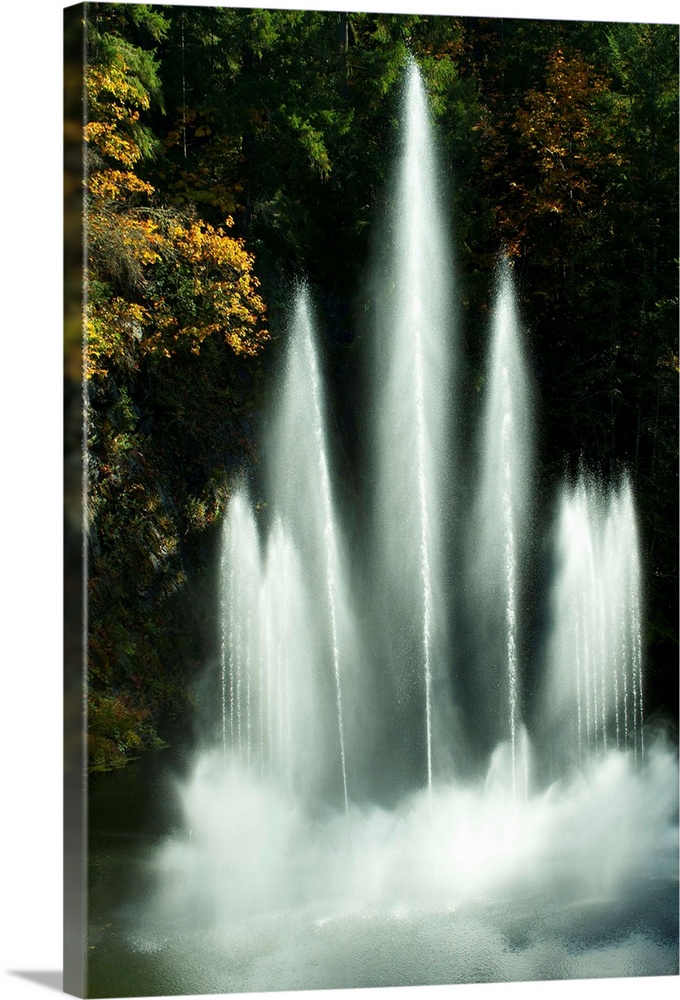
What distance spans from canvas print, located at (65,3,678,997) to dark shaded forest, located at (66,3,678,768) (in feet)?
0.07

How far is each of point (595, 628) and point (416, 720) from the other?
1.25 meters

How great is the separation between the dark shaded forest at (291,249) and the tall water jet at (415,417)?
0.12 metres

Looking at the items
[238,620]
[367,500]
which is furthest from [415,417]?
[238,620]

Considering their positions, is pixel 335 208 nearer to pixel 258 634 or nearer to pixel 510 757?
pixel 258 634

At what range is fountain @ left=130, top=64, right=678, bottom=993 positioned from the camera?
8.38 m

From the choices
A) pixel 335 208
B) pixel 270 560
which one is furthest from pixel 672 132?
pixel 270 560

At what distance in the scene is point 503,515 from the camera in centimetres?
902

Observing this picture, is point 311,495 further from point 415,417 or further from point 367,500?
point 415,417

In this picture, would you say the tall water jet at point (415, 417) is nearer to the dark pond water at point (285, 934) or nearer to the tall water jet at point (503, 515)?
the tall water jet at point (503, 515)

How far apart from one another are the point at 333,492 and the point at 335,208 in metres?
1.69

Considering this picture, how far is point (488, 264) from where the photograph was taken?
353 inches

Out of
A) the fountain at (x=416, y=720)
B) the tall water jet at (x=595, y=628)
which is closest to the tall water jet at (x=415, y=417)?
the fountain at (x=416, y=720)

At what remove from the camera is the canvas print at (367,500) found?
8.30m

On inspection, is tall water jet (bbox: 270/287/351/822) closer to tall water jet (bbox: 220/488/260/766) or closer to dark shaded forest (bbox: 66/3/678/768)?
dark shaded forest (bbox: 66/3/678/768)
